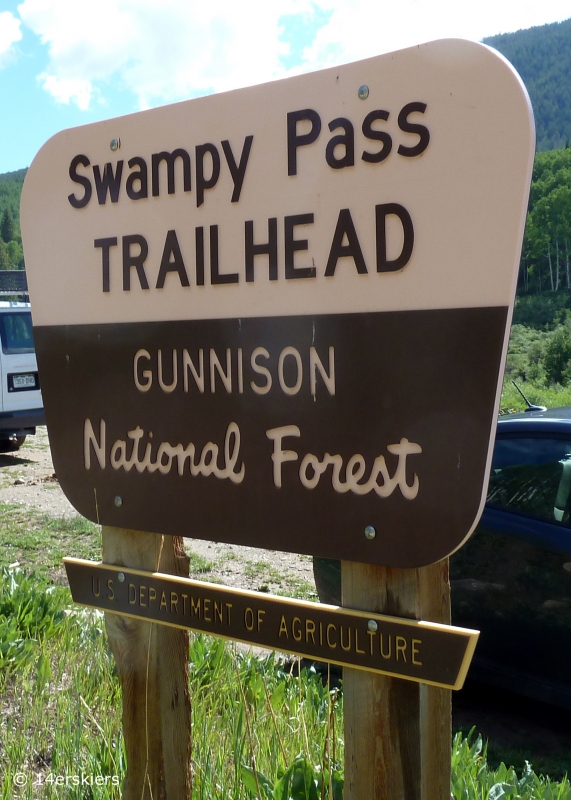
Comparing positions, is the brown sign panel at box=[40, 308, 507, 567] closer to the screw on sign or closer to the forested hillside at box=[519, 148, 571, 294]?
the screw on sign

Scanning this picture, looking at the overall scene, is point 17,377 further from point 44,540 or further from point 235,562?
point 235,562

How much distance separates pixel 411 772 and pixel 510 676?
213 centimetres

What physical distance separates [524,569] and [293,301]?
2.32 m

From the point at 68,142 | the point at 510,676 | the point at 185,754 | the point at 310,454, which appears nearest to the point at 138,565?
the point at 185,754

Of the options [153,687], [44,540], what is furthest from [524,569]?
[44,540]

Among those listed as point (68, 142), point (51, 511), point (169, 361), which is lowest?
point (51, 511)

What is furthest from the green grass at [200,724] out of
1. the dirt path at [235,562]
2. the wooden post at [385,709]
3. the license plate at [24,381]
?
the license plate at [24,381]

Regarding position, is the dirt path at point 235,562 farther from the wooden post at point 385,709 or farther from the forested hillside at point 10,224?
the forested hillside at point 10,224

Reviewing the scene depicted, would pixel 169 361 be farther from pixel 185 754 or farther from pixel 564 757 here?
pixel 564 757

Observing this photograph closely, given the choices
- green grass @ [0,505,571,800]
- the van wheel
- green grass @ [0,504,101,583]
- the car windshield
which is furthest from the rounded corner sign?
the van wheel

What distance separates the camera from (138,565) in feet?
6.23

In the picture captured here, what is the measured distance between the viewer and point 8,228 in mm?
94250

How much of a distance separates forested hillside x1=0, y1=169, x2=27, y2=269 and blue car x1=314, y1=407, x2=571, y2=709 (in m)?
80.5

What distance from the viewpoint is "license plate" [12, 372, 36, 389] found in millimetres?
10406
